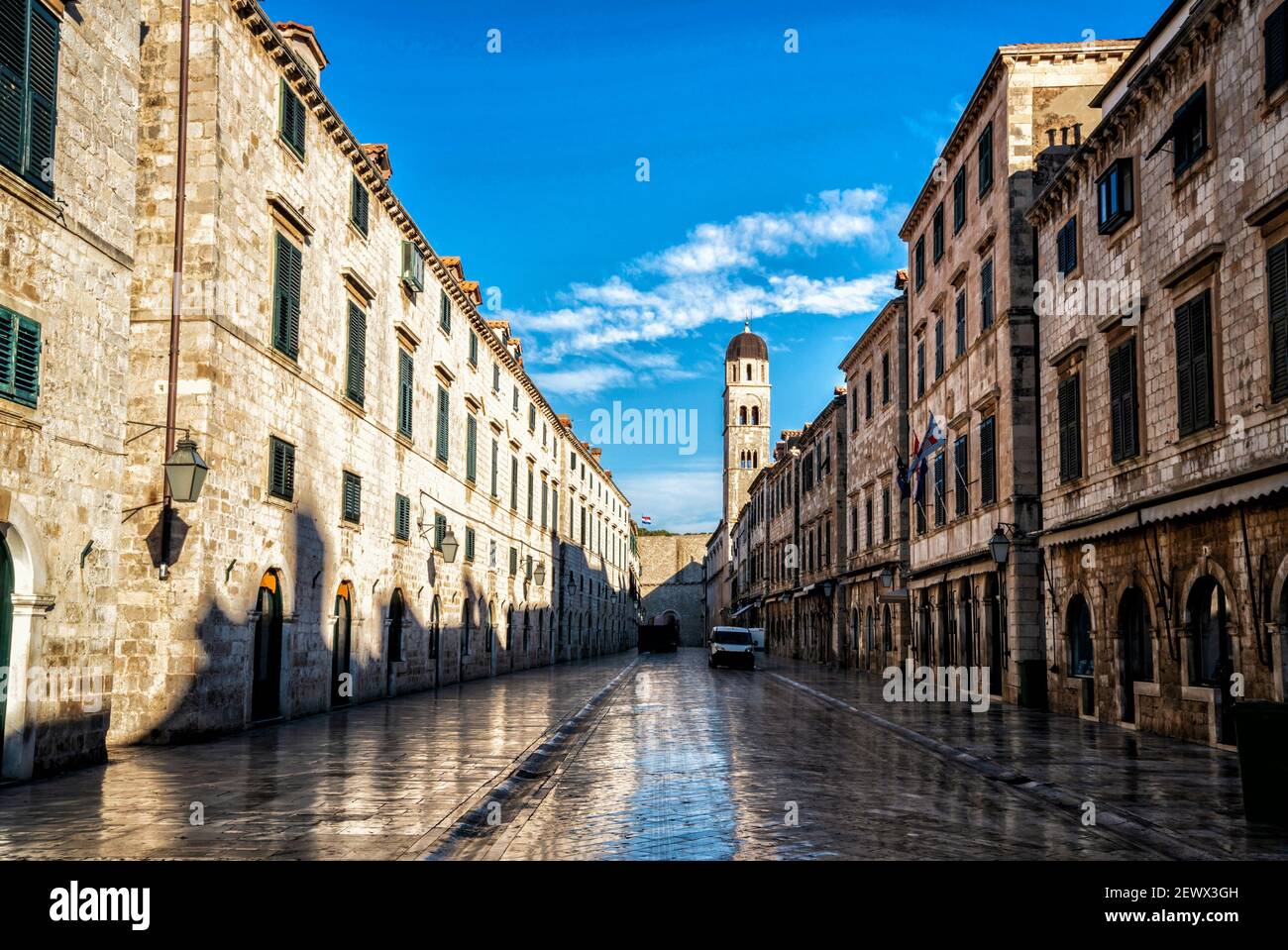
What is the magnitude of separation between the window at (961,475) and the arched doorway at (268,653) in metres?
16.2

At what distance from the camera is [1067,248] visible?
862 inches

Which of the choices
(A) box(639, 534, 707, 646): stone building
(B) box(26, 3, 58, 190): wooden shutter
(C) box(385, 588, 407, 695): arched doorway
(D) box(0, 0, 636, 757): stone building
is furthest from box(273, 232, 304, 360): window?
(A) box(639, 534, 707, 646): stone building

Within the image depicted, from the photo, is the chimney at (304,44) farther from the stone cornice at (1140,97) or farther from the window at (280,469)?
the stone cornice at (1140,97)

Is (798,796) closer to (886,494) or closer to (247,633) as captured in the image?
(247,633)

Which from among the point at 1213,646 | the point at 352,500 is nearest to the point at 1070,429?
the point at 1213,646

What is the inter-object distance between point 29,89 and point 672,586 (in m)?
110

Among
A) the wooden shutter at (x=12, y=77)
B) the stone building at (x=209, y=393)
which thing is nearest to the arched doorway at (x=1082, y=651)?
the stone building at (x=209, y=393)

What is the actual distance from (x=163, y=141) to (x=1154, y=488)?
611 inches

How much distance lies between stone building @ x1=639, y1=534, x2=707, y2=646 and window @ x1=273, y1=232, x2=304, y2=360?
328 feet

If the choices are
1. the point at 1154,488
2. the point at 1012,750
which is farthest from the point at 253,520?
the point at 1154,488

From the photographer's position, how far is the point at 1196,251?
15984 mm

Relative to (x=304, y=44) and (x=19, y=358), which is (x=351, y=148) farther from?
(x=19, y=358)

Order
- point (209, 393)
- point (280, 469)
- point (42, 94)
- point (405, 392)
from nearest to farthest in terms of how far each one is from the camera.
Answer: point (42, 94), point (209, 393), point (280, 469), point (405, 392)
